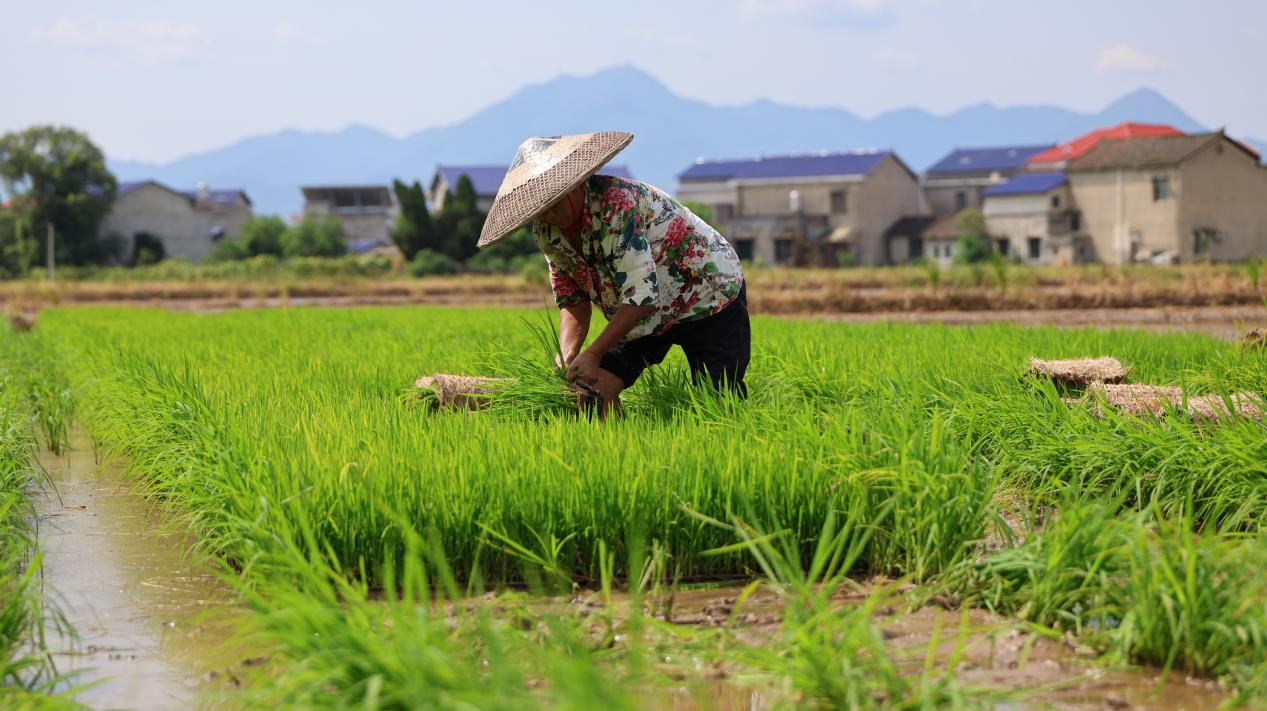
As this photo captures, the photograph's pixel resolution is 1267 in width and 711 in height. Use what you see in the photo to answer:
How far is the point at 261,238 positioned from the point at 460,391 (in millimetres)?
42888

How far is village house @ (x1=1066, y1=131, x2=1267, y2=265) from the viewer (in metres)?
37.5

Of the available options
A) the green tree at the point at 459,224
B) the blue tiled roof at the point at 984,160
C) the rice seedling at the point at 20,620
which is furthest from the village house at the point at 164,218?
the rice seedling at the point at 20,620

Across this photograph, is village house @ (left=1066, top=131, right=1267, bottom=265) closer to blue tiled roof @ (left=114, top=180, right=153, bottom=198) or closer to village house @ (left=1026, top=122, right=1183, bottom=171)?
village house @ (left=1026, top=122, right=1183, bottom=171)

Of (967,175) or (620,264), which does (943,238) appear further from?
(620,264)

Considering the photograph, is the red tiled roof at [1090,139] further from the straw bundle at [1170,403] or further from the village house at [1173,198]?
the straw bundle at [1170,403]

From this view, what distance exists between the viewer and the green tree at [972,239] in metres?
37.6

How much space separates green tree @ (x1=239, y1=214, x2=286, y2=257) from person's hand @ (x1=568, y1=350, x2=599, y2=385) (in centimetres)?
4252

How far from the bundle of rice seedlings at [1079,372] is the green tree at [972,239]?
1277 inches

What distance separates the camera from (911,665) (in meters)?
2.20

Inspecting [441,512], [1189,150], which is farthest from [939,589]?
[1189,150]

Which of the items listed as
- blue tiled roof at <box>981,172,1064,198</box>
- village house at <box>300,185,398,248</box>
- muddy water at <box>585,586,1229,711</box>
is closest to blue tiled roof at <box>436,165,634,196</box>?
village house at <box>300,185,398,248</box>

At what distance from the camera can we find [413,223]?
3638 centimetres

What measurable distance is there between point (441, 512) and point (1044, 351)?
163 inches

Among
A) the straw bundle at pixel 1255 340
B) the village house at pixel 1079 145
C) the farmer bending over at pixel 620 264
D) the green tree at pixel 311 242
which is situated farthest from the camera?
the village house at pixel 1079 145
